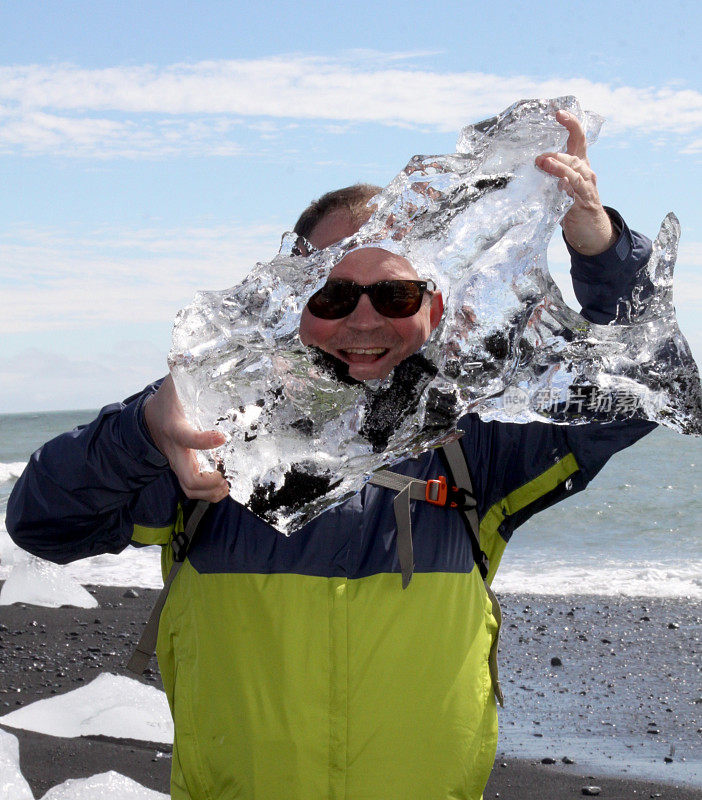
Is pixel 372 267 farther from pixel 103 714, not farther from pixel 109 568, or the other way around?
pixel 109 568

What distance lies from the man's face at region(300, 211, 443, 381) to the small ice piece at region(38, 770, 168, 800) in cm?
299

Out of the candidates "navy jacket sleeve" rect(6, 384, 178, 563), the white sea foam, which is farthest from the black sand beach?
"navy jacket sleeve" rect(6, 384, 178, 563)

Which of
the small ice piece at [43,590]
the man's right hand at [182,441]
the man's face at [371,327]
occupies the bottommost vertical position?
the small ice piece at [43,590]

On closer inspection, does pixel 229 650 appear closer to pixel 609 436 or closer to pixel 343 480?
pixel 343 480

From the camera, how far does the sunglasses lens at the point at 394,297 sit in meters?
2.15

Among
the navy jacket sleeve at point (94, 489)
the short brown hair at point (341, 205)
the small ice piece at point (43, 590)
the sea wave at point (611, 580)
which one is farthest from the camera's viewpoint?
the sea wave at point (611, 580)

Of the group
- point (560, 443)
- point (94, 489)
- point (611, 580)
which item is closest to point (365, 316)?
point (560, 443)

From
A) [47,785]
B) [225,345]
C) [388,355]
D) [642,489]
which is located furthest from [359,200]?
[642,489]

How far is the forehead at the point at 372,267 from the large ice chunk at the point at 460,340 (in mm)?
20

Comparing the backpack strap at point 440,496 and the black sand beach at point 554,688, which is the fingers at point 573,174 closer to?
the backpack strap at point 440,496

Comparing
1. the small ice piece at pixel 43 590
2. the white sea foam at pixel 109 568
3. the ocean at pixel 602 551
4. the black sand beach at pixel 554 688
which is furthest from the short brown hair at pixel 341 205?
the ocean at pixel 602 551

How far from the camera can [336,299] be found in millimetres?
2166

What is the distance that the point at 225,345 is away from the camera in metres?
2.04

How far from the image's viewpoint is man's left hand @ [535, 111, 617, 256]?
212 cm
